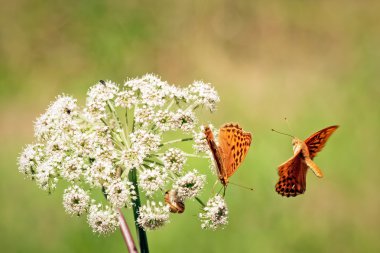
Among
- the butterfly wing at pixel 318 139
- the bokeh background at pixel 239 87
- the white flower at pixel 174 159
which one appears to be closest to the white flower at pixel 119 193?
the white flower at pixel 174 159

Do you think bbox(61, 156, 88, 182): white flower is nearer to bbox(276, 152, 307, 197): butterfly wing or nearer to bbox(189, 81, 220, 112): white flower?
bbox(189, 81, 220, 112): white flower

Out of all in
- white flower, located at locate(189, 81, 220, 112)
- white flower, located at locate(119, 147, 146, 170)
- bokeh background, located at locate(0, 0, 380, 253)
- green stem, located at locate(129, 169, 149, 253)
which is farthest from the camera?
bokeh background, located at locate(0, 0, 380, 253)

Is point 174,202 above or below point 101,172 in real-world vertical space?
below

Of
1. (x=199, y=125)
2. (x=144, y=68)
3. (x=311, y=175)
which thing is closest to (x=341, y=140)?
(x=311, y=175)

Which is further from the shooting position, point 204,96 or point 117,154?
point 204,96

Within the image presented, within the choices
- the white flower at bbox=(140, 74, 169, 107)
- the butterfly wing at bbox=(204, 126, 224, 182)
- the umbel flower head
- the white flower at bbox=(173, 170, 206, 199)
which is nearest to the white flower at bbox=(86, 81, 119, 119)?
the umbel flower head

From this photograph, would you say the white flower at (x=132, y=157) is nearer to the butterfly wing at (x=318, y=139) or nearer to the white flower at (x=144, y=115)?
the white flower at (x=144, y=115)

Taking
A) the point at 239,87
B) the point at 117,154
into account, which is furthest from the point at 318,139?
the point at 239,87

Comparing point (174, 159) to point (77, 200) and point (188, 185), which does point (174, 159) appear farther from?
point (77, 200)
